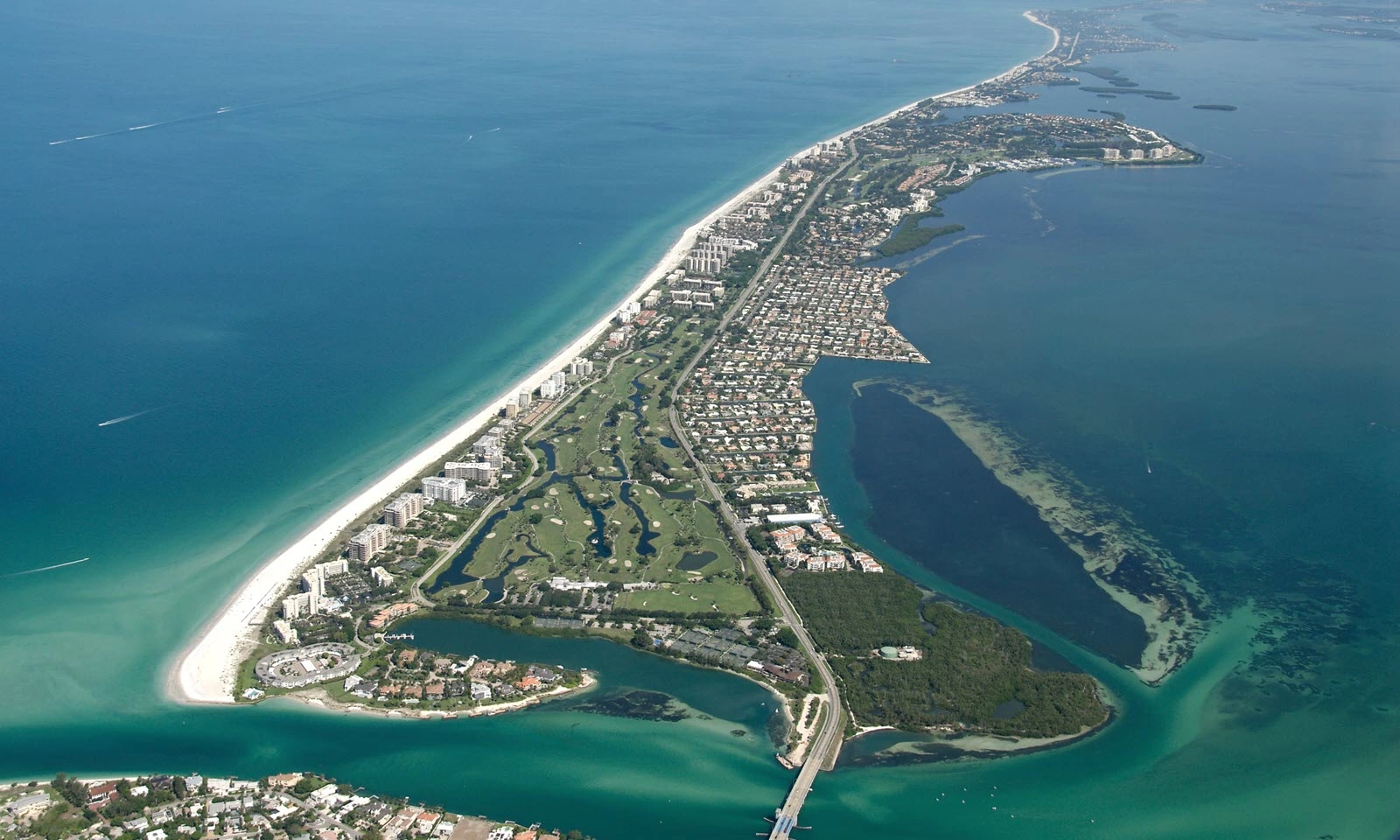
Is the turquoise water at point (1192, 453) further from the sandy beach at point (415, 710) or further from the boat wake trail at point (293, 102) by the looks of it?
the boat wake trail at point (293, 102)

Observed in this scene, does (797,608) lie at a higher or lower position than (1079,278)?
lower

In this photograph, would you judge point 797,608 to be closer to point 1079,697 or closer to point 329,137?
point 1079,697

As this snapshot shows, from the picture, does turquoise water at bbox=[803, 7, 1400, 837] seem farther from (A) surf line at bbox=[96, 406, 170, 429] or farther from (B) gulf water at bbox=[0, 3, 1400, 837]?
(A) surf line at bbox=[96, 406, 170, 429]

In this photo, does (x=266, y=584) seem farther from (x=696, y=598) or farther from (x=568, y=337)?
(x=568, y=337)

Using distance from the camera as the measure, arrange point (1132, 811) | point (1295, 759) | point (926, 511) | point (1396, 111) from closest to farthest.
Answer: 1. point (1132, 811)
2. point (1295, 759)
3. point (926, 511)
4. point (1396, 111)

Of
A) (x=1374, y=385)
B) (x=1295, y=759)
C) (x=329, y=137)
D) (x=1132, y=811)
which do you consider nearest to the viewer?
(x=1132, y=811)

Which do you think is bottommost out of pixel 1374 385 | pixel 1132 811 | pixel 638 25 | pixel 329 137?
pixel 1132 811

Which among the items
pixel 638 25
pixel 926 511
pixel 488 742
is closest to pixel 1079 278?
pixel 926 511

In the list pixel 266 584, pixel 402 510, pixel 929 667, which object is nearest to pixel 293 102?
pixel 402 510
